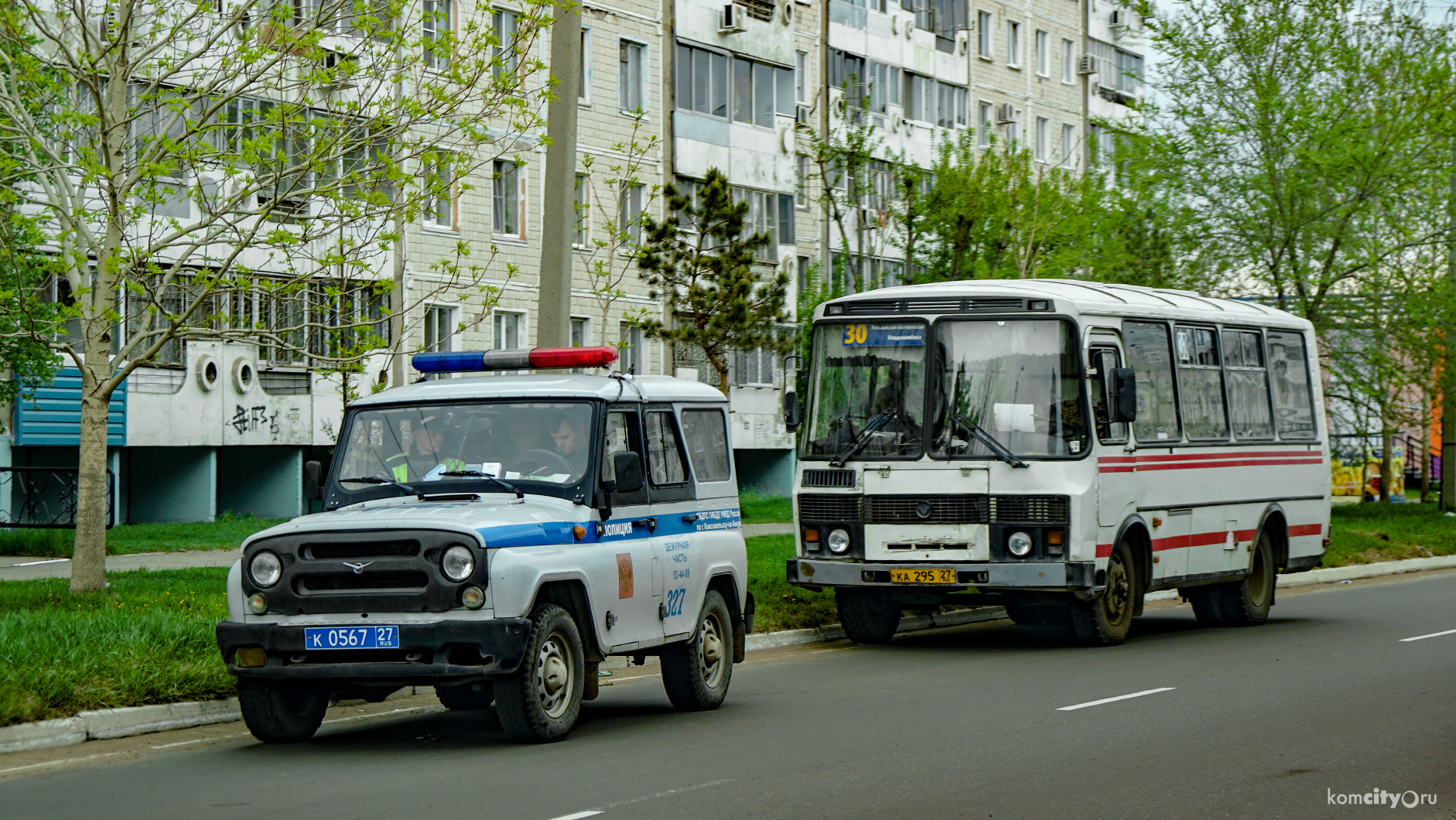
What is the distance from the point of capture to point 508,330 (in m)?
40.6

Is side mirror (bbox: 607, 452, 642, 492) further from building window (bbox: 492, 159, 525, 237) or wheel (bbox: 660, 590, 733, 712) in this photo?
building window (bbox: 492, 159, 525, 237)

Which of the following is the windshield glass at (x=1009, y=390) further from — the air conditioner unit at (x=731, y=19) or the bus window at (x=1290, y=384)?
the air conditioner unit at (x=731, y=19)

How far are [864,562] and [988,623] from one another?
4209 mm

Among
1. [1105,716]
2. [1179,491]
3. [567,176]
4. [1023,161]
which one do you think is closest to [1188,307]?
[1179,491]

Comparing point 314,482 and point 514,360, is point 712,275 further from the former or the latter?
point 314,482

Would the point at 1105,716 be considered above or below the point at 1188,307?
below

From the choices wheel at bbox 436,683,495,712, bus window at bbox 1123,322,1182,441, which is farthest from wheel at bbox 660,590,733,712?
bus window at bbox 1123,322,1182,441

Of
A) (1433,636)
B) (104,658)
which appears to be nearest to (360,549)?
(104,658)

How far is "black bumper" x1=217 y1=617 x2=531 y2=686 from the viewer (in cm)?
996

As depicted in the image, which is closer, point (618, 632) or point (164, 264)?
point (618, 632)

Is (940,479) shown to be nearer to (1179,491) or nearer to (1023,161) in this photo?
(1179,491)

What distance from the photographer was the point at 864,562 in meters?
17.0

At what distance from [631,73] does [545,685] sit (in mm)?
34509

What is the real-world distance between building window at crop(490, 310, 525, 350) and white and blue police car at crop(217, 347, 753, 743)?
27505 mm
